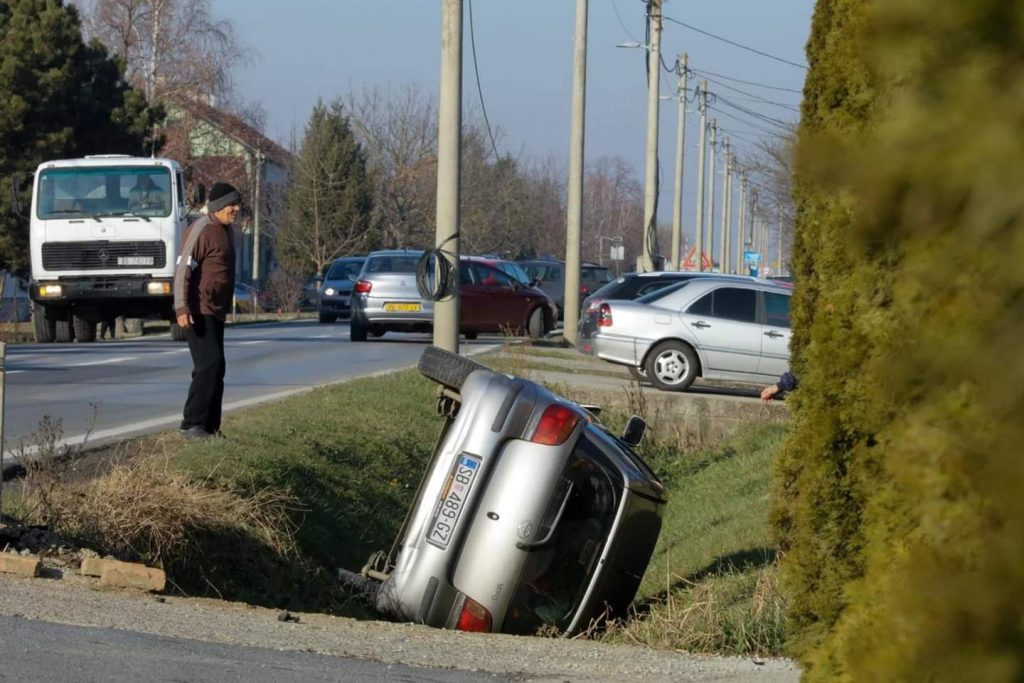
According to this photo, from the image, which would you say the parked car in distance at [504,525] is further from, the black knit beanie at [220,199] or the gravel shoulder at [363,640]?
the black knit beanie at [220,199]

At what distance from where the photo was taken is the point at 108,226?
971 inches

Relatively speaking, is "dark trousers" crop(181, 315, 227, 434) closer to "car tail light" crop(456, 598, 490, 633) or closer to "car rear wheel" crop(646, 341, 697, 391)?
"car tail light" crop(456, 598, 490, 633)

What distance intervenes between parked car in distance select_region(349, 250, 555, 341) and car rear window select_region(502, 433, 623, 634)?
58.4 ft

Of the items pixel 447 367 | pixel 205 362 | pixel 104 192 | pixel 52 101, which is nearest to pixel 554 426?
pixel 447 367

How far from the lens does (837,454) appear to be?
3787 millimetres

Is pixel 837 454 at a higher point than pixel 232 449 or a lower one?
higher

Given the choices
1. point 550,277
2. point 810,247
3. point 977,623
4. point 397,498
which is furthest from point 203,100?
point 977,623

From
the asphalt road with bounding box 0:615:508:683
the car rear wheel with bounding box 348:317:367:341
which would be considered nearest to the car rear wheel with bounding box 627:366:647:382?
the car rear wheel with bounding box 348:317:367:341

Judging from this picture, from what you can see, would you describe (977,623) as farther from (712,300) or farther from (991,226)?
(712,300)

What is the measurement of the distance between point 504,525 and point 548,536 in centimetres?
24

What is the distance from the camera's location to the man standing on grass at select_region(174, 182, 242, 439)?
10438 mm

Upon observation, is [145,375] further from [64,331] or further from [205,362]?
[64,331]

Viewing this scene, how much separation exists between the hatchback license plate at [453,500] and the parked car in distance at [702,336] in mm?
12234

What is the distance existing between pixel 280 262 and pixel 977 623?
236 ft
